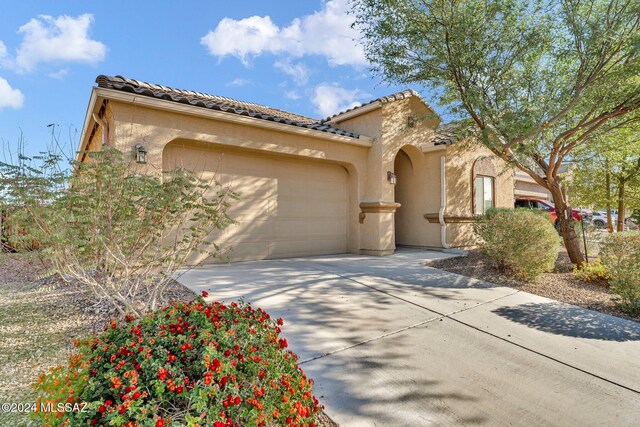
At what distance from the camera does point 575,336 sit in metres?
3.91

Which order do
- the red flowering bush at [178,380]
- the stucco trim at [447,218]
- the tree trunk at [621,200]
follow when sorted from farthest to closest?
the tree trunk at [621,200]
the stucco trim at [447,218]
the red flowering bush at [178,380]

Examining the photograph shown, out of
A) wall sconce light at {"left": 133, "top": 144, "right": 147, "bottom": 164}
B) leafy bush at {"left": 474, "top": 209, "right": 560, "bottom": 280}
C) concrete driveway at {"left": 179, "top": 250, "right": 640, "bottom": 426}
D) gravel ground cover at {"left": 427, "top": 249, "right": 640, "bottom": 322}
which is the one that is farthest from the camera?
leafy bush at {"left": 474, "top": 209, "right": 560, "bottom": 280}

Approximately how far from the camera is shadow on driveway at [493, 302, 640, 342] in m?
4.00

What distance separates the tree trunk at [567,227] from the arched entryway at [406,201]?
396 cm

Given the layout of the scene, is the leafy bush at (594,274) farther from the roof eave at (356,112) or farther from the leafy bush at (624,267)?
the roof eave at (356,112)

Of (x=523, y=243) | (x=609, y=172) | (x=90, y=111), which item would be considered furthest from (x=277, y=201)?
(x=609, y=172)

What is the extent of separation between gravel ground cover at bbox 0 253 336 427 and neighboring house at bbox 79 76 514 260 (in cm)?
256

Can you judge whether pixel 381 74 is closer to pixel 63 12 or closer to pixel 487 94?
pixel 487 94

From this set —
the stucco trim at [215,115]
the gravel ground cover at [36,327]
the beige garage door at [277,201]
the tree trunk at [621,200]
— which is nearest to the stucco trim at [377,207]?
the beige garage door at [277,201]

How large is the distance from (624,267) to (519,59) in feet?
15.2

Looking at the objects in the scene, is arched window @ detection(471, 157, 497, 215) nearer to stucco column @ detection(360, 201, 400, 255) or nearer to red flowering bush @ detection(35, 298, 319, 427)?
stucco column @ detection(360, 201, 400, 255)

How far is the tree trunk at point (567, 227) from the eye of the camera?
7742 mm

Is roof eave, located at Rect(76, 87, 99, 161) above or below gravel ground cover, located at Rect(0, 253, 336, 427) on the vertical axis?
above

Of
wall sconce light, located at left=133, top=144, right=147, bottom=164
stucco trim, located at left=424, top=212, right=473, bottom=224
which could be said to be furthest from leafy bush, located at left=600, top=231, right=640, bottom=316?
wall sconce light, located at left=133, top=144, right=147, bottom=164
